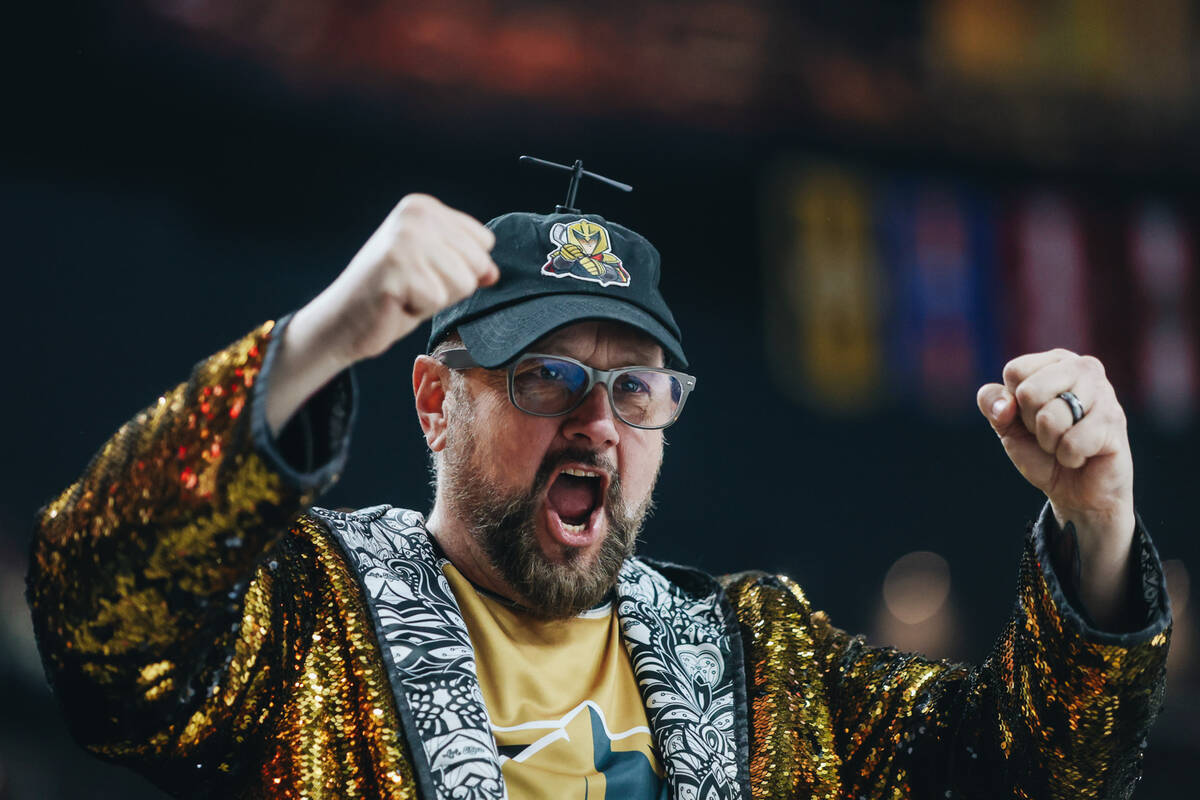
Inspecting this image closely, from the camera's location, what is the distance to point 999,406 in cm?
120

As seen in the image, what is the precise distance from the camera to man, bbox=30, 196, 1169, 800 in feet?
3.28

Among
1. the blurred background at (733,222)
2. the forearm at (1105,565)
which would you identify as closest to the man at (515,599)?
the forearm at (1105,565)

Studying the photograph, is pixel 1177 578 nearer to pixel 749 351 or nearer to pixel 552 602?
pixel 749 351

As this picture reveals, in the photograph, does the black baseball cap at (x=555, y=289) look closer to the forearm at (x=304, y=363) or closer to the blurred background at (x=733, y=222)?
the forearm at (x=304, y=363)

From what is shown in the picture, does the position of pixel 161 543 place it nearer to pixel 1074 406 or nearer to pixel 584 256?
pixel 584 256

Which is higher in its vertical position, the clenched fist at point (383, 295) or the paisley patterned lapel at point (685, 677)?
the clenched fist at point (383, 295)

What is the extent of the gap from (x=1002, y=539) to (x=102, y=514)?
7.50 m

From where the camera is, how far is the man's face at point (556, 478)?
4.79 feet

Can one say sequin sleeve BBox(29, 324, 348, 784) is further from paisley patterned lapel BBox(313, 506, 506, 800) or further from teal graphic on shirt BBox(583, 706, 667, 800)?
teal graphic on shirt BBox(583, 706, 667, 800)

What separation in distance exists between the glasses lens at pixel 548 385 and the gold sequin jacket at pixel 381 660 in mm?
242

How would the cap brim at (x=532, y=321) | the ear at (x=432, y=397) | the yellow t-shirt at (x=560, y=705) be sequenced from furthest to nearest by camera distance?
the ear at (x=432, y=397)
the cap brim at (x=532, y=321)
the yellow t-shirt at (x=560, y=705)

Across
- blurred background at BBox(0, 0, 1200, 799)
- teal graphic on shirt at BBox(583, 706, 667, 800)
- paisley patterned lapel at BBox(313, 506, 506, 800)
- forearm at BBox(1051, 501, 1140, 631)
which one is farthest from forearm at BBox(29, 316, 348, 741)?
blurred background at BBox(0, 0, 1200, 799)

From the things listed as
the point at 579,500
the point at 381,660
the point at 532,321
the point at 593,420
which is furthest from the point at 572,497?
the point at 381,660

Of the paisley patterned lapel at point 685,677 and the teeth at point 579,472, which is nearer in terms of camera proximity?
the paisley patterned lapel at point 685,677
